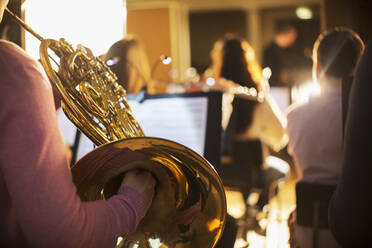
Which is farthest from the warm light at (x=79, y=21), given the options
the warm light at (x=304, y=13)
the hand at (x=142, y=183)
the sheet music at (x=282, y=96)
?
the warm light at (x=304, y=13)

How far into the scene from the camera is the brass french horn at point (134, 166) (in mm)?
868

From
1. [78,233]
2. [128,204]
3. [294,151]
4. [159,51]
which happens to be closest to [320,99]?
[294,151]

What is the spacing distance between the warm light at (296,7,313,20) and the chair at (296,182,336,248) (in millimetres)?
5449

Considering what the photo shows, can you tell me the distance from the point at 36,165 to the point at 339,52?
115 cm

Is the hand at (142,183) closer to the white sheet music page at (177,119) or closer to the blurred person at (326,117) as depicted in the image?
the white sheet music page at (177,119)

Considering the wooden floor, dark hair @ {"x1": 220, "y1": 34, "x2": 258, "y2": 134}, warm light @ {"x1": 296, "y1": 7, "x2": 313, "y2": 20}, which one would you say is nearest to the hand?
the wooden floor

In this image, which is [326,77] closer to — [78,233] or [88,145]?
[88,145]

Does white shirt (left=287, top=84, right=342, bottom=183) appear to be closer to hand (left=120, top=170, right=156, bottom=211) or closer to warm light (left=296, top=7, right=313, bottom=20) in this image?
hand (left=120, top=170, right=156, bottom=211)

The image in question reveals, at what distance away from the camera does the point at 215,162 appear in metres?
1.31

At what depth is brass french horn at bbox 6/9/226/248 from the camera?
0.87m

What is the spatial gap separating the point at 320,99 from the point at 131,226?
1020 mm

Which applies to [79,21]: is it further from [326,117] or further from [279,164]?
[279,164]

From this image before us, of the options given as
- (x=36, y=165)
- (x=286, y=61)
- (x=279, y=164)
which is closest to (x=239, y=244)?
(x=279, y=164)

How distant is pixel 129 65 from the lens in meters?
2.14
